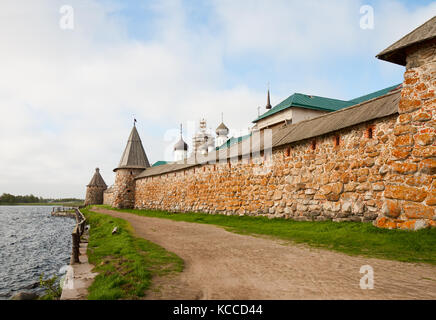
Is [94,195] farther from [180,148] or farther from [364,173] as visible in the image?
[364,173]

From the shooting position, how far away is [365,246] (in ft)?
21.7

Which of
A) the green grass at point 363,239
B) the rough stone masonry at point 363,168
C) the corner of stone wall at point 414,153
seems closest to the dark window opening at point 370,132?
the rough stone masonry at point 363,168

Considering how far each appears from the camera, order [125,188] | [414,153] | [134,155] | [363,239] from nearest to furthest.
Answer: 1. [363,239]
2. [414,153]
3. [125,188]
4. [134,155]

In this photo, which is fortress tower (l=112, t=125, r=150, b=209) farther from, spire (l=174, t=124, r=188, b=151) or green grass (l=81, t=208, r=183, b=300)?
green grass (l=81, t=208, r=183, b=300)

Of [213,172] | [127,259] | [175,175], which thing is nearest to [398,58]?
[127,259]

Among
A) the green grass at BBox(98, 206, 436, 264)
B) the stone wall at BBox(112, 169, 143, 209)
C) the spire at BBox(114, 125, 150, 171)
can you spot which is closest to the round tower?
the spire at BBox(114, 125, 150, 171)

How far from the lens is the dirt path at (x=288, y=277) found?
363 cm

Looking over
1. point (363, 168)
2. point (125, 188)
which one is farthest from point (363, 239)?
point (125, 188)

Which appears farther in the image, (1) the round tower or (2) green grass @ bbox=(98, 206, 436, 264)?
(1) the round tower

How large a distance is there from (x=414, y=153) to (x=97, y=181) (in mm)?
52289

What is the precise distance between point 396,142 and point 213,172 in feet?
36.8

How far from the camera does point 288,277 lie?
4.34 m

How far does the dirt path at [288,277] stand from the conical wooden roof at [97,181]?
164ft

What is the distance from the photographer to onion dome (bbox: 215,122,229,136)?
A: 48169 millimetres
